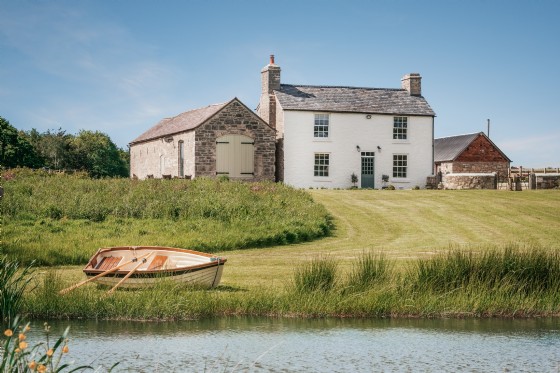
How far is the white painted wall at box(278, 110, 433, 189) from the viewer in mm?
43344

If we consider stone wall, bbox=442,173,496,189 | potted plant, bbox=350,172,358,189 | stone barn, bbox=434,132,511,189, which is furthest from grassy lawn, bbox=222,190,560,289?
stone barn, bbox=434,132,511,189

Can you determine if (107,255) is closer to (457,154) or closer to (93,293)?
(93,293)

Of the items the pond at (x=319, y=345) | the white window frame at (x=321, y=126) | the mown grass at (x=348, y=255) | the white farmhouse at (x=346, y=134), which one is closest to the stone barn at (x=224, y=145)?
the white farmhouse at (x=346, y=134)

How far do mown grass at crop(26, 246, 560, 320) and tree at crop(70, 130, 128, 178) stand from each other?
5467 cm

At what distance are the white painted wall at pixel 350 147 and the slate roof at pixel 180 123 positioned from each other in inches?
187

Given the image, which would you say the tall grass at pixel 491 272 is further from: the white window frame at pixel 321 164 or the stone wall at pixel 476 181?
the white window frame at pixel 321 164

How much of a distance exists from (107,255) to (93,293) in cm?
246

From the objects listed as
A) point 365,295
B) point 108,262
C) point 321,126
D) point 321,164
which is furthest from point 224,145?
point 365,295

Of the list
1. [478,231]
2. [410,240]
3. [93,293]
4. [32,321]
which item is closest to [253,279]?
[93,293]

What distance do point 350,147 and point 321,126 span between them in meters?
2.24

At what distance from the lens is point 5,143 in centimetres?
5581

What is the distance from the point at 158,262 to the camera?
53.2 feet

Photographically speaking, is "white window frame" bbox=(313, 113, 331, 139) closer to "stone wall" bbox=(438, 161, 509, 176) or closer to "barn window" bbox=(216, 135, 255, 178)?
"barn window" bbox=(216, 135, 255, 178)

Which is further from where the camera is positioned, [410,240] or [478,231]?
[478,231]
